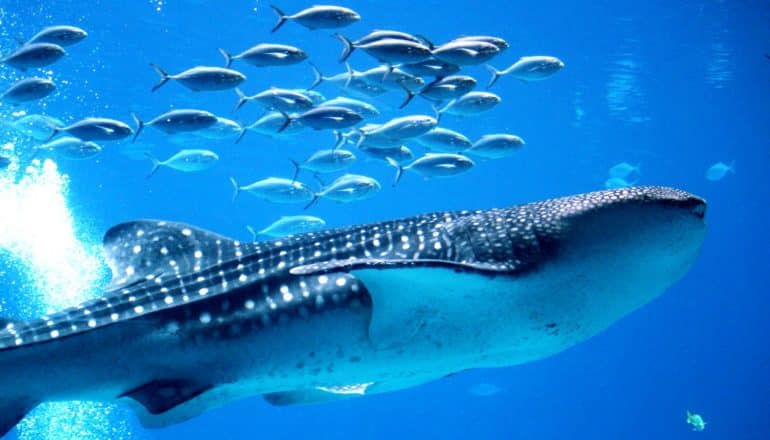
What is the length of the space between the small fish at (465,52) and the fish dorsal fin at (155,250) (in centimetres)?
500

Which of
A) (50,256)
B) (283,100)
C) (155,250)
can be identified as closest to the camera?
(155,250)

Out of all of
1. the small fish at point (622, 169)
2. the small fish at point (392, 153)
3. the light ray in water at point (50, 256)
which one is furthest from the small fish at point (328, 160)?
the light ray in water at point (50, 256)

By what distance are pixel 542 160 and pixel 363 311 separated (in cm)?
4094

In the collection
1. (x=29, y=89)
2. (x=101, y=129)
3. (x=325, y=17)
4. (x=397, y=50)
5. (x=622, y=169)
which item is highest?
(x=29, y=89)

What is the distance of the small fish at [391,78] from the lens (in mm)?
8812

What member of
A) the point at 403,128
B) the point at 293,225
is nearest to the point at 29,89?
the point at 403,128

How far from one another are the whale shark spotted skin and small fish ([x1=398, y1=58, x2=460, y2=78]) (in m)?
5.03

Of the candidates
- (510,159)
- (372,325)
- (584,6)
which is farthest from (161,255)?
(510,159)

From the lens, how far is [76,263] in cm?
3741

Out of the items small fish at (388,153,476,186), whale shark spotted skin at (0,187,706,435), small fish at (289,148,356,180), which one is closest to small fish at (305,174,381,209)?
small fish at (289,148,356,180)

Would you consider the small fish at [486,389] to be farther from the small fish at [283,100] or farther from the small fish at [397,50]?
the small fish at [397,50]

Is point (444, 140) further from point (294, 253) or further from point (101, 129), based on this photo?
point (294, 253)

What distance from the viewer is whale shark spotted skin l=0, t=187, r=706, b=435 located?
3.04 meters

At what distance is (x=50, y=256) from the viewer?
35906 mm
